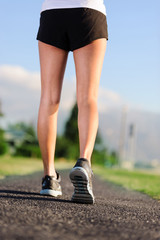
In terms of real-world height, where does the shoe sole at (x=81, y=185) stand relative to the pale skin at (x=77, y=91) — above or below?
below

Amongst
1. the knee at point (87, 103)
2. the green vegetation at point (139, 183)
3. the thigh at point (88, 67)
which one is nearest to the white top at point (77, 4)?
the thigh at point (88, 67)

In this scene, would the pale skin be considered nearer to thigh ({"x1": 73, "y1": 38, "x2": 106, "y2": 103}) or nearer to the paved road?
thigh ({"x1": 73, "y1": 38, "x2": 106, "y2": 103})

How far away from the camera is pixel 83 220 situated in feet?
5.82

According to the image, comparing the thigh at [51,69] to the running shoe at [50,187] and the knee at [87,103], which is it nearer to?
the knee at [87,103]

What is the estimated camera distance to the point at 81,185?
2.39m

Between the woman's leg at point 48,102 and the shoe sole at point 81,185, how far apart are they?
51 cm

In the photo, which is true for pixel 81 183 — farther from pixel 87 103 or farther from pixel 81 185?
pixel 87 103

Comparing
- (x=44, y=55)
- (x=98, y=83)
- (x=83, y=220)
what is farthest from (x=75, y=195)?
(x=44, y=55)

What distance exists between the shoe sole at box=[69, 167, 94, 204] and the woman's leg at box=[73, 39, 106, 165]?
30 centimetres

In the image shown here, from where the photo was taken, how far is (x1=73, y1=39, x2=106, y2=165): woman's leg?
2660 millimetres

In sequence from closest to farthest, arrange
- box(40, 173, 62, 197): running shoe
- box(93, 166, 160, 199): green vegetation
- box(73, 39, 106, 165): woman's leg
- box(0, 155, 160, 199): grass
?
1. box(73, 39, 106, 165): woman's leg
2. box(40, 173, 62, 197): running shoe
3. box(93, 166, 160, 199): green vegetation
4. box(0, 155, 160, 199): grass

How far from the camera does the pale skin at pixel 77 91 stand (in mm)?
2668

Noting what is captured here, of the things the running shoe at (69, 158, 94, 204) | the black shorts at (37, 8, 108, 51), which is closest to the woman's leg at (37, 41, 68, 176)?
the black shorts at (37, 8, 108, 51)

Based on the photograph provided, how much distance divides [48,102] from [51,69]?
25cm
